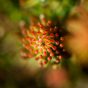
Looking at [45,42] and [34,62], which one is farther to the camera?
[34,62]

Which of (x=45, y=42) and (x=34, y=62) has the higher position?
(x=45, y=42)

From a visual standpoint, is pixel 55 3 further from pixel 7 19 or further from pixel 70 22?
pixel 7 19

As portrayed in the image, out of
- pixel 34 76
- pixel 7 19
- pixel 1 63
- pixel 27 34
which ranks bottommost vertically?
pixel 34 76

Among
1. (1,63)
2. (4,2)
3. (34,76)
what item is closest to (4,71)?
(1,63)

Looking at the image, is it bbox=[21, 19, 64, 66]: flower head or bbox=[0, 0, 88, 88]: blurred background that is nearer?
bbox=[21, 19, 64, 66]: flower head
